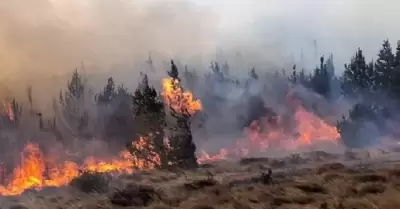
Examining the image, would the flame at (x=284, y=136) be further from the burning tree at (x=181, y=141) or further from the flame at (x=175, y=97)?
the burning tree at (x=181, y=141)

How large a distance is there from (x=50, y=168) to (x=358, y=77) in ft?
119

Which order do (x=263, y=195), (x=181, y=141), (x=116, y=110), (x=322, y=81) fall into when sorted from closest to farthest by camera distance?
(x=263, y=195)
(x=181, y=141)
(x=116, y=110)
(x=322, y=81)

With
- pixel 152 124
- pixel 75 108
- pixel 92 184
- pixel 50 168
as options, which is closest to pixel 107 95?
pixel 75 108

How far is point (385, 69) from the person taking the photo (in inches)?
2191

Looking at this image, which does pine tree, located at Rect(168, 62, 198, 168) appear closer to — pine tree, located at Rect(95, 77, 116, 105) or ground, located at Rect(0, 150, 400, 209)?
ground, located at Rect(0, 150, 400, 209)

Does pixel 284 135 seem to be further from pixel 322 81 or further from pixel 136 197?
pixel 136 197

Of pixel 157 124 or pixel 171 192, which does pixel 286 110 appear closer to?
pixel 157 124

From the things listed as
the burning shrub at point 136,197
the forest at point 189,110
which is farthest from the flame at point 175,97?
the burning shrub at point 136,197

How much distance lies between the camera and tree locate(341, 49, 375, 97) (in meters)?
56.2

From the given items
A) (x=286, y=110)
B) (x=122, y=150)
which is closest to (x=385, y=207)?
(x=122, y=150)

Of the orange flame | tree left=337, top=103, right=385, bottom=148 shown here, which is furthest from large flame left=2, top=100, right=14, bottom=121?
tree left=337, top=103, right=385, bottom=148

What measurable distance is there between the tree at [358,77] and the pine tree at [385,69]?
2.21 feet

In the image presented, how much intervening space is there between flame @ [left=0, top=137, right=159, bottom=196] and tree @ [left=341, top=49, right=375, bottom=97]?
2975 cm

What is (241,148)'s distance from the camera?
54.8 meters
